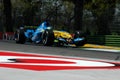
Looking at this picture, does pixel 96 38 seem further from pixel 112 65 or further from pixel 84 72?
pixel 84 72

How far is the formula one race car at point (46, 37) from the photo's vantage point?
17359mm

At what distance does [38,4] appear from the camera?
3078cm

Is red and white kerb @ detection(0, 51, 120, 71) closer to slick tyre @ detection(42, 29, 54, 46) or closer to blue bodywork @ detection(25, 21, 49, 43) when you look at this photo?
slick tyre @ detection(42, 29, 54, 46)

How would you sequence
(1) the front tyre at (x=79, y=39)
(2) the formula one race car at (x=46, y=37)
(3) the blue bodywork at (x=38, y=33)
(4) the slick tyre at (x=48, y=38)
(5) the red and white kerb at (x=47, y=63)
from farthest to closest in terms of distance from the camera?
1. (1) the front tyre at (x=79, y=39)
2. (3) the blue bodywork at (x=38, y=33)
3. (2) the formula one race car at (x=46, y=37)
4. (4) the slick tyre at (x=48, y=38)
5. (5) the red and white kerb at (x=47, y=63)

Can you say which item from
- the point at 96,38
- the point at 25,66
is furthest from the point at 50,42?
the point at 25,66

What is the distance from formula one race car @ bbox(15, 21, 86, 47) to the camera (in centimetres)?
1736

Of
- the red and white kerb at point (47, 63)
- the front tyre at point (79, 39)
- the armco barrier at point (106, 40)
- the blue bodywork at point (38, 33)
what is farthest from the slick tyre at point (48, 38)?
the armco barrier at point (106, 40)

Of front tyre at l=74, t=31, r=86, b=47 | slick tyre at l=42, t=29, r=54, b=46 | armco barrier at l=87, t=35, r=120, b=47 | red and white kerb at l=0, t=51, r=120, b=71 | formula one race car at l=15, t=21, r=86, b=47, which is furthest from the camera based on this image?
armco barrier at l=87, t=35, r=120, b=47

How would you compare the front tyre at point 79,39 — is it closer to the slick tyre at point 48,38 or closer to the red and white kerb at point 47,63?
the slick tyre at point 48,38

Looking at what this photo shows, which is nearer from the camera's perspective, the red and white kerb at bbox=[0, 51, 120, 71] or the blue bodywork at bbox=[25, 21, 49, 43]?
the red and white kerb at bbox=[0, 51, 120, 71]

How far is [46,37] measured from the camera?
17.4 meters

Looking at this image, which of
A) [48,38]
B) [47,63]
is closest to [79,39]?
[48,38]

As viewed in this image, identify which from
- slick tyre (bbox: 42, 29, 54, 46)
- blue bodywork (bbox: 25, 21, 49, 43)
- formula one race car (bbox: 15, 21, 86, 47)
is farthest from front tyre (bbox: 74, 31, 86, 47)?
blue bodywork (bbox: 25, 21, 49, 43)

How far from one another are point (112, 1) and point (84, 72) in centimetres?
1787
